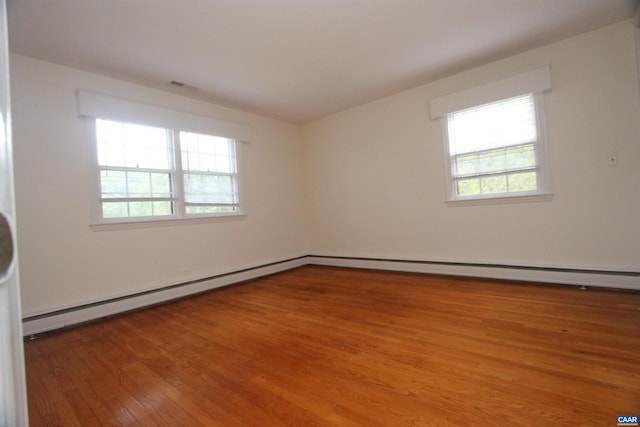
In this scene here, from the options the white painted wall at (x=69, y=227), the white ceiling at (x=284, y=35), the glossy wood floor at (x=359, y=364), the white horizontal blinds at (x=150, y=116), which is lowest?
the glossy wood floor at (x=359, y=364)

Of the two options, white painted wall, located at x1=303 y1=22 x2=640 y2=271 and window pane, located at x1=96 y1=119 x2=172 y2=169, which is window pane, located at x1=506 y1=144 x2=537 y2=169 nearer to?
white painted wall, located at x1=303 y1=22 x2=640 y2=271

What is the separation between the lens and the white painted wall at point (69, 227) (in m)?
2.76

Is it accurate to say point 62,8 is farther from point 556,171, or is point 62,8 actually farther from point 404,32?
point 556,171

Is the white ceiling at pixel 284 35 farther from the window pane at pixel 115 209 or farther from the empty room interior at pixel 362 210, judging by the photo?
the window pane at pixel 115 209

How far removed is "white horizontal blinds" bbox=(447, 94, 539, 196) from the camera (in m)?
3.42

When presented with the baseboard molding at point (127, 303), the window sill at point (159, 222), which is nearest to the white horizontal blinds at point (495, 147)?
the window sill at point (159, 222)

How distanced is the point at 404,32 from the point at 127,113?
3248 millimetres

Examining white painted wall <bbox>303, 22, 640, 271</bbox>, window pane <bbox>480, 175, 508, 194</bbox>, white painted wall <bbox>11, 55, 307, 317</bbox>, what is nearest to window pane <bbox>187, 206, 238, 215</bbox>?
white painted wall <bbox>11, 55, 307, 317</bbox>

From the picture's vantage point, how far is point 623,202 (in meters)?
2.96

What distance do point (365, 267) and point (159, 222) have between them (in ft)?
10.6

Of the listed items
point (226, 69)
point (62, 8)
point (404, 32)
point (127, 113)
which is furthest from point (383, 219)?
point (62, 8)

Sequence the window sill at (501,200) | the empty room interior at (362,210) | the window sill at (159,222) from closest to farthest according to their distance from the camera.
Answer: the empty room interior at (362,210), the window sill at (159,222), the window sill at (501,200)

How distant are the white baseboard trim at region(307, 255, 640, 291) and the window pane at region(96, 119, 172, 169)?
11.3 ft

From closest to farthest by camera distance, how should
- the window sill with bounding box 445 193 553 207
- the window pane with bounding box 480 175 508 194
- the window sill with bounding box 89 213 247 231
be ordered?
the window sill with bounding box 89 213 247 231 → the window sill with bounding box 445 193 553 207 → the window pane with bounding box 480 175 508 194
